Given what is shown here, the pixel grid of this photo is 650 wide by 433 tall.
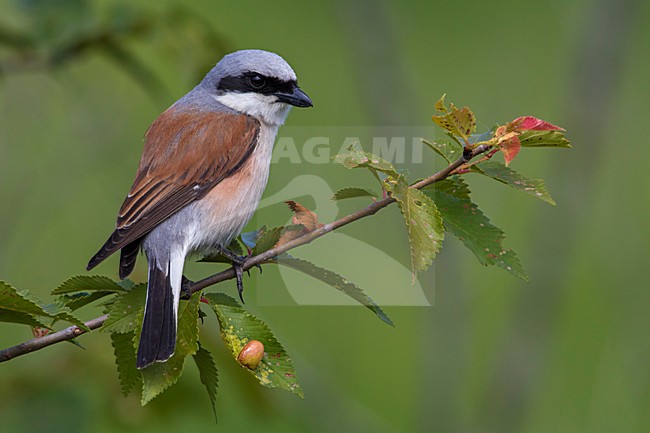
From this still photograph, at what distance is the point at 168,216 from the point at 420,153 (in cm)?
139

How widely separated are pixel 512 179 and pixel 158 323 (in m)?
1.00

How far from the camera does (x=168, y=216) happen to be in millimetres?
3072

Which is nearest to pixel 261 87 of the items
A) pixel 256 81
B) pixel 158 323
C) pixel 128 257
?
pixel 256 81

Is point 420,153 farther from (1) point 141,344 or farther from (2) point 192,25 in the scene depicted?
(1) point 141,344

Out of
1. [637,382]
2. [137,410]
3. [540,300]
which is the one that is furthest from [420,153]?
[137,410]

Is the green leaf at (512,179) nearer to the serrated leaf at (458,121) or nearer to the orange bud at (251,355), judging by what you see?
the serrated leaf at (458,121)

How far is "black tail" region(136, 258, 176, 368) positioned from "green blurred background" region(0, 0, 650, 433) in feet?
1.45

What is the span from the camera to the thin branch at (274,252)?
6.64 feet

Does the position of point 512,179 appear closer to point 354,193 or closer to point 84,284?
point 354,193

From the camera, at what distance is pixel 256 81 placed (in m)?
3.61

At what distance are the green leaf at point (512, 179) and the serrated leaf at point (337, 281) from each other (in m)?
0.43

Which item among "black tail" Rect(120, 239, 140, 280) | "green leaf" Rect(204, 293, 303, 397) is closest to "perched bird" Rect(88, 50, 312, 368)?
"black tail" Rect(120, 239, 140, 280)

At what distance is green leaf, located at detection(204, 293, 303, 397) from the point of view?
2.13m

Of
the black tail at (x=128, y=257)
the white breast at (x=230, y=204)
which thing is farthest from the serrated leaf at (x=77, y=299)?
the white breast at (x=230, y=204)
